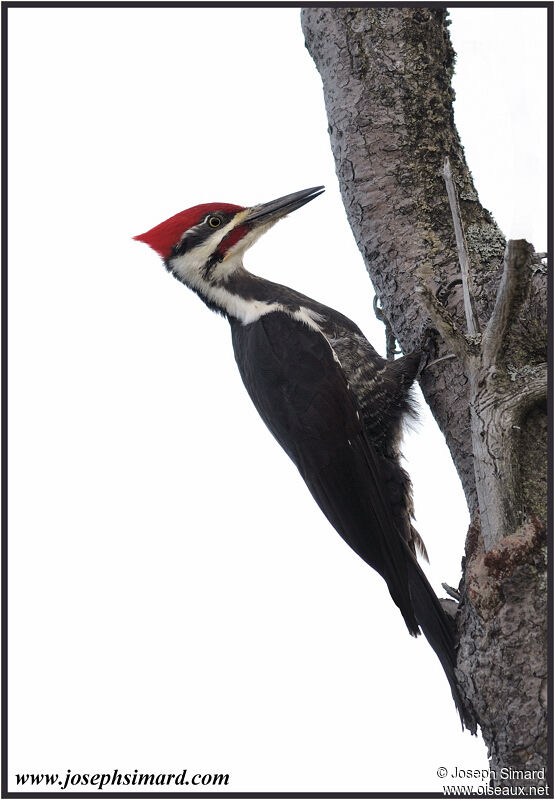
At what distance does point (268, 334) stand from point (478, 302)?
897 millimetres

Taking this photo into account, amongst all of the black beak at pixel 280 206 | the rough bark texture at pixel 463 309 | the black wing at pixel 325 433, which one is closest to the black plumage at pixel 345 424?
the black wing at pixel 325 433

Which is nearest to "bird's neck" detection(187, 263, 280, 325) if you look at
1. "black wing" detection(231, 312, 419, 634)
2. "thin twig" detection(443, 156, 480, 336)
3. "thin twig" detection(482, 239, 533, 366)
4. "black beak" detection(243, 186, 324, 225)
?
"black wing" detection(231, 312, 419, 634)

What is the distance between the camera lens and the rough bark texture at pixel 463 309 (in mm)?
2164

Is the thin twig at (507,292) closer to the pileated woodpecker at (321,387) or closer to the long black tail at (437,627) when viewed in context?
the pileated woodpecker at (321,387)

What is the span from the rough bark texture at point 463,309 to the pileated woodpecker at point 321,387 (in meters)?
0.29

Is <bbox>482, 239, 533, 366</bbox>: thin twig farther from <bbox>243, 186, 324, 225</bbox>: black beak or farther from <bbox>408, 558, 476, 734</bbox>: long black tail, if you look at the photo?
<bbox>243, 186, 324, 225</bbox>: black beak

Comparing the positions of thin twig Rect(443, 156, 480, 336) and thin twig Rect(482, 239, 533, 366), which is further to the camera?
thin twig Rect(443, 156, 480, 336)

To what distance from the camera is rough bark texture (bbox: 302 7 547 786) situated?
2164 millimetres

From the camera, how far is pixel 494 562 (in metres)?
2.20

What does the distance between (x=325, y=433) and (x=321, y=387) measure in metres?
0.19

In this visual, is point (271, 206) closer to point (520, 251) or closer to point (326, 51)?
point (326, 51)

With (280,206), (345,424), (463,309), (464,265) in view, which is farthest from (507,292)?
(280,206)

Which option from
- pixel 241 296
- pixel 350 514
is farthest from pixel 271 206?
pixel 350 514

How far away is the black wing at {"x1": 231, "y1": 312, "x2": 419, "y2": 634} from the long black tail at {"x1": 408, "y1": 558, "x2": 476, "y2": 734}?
0.13 feet
